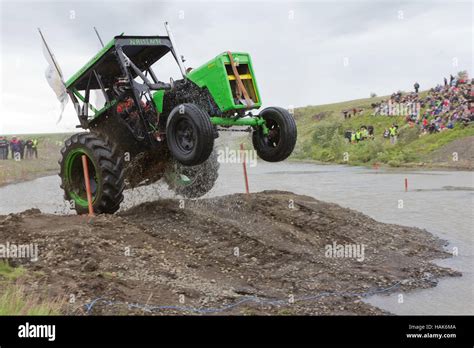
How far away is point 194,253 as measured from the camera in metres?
9.55

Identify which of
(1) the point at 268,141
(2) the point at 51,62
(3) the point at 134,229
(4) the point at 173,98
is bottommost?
(3) the point at 134,229

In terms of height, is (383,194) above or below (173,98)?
below

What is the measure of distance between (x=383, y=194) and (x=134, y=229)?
37.0 feet

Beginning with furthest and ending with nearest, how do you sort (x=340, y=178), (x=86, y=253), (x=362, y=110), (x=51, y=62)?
1. (x=362, y=110)
2. (x=340, y=178)
3. (x=51, y=62)
4. (x=86, y=253)

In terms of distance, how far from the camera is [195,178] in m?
13.5

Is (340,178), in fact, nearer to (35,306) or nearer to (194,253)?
(194,253)

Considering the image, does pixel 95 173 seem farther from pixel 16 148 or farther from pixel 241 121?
pixel 16 148

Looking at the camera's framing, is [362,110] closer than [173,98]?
No

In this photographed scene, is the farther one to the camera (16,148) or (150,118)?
(16,148)

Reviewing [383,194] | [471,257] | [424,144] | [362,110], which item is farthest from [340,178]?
[362,110]

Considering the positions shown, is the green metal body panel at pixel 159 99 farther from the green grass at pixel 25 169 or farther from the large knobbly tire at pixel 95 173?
the green grass at pixel 25 169

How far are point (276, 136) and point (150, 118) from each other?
2.28 meters

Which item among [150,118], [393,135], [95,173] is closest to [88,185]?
[95,173]

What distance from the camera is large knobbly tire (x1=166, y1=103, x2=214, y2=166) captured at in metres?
9.33
